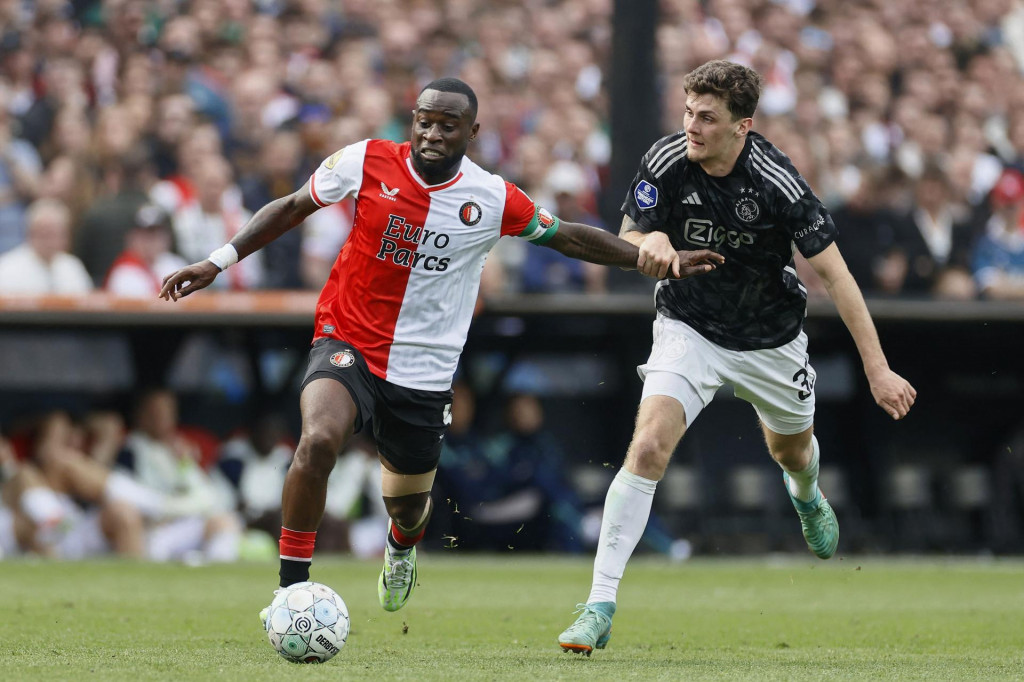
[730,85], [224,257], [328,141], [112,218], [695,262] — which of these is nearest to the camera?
[224,257]

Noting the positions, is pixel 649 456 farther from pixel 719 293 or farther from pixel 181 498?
pixel 181 498

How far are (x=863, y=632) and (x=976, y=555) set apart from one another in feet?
22.5

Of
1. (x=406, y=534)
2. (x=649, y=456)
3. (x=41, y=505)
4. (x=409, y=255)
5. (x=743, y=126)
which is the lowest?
(x=41, y=505)

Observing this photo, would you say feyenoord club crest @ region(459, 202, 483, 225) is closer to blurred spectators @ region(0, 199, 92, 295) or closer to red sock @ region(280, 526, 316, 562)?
red sock @ region(280, 526, 316, 562)

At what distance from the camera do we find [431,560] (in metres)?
12.2

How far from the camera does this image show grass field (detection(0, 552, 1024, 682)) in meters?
5.23

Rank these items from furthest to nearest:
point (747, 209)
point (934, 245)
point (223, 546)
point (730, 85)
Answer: point (934, 245) < point (223, 546) < point (747, 209) < point (730, 85)

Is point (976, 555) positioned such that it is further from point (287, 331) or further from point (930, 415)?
point (287, 331)

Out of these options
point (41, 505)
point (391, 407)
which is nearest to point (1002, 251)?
point (391, 407)

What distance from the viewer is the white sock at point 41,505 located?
11758mm

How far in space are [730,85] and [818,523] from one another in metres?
2.51

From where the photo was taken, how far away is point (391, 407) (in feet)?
20.5

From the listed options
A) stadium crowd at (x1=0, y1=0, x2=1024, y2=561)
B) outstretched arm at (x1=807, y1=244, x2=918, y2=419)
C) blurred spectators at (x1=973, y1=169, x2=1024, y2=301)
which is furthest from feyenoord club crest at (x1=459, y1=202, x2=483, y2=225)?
blurred spectators at (x1=973, y1=169, x2=1024, y2=301)

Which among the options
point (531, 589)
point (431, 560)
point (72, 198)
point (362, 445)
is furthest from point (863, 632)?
point (72, 198)
